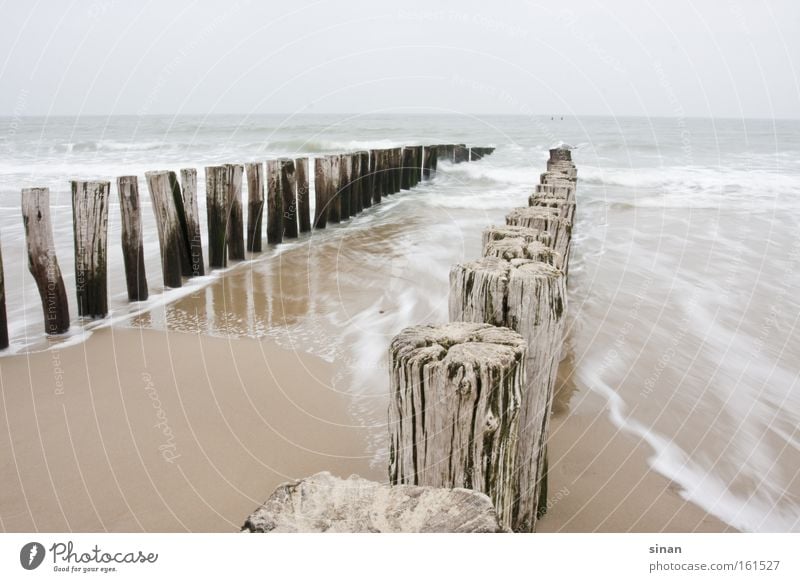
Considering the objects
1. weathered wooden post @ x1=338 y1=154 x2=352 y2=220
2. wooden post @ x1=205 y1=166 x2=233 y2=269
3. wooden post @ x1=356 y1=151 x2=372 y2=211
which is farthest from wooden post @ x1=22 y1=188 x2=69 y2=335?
wooden post @ x1=356 y1=151 x2=372 y2=211

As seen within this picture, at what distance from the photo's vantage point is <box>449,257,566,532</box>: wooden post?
8.34ft

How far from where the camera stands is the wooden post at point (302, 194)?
8344 millimetres

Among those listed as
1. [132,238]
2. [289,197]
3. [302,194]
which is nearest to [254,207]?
[289,197]

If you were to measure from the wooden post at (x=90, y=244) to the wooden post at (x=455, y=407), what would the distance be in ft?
12.8

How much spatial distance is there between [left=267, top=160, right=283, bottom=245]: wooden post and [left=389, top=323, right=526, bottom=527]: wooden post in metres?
6.03

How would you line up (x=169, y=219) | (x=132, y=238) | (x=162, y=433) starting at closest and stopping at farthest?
A: (x=162, y=433) → (x=132, y=238) → (x=169, y=219)

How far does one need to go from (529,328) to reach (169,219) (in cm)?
453

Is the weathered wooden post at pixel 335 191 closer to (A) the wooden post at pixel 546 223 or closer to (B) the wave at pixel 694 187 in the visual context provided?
(A) the wooden post at pixel 546 223

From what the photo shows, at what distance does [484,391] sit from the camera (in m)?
1.92

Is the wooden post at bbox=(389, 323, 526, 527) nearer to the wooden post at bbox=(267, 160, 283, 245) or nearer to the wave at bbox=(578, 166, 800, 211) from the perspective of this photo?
the wooden post at bbox=(267, 160, 283, 245)

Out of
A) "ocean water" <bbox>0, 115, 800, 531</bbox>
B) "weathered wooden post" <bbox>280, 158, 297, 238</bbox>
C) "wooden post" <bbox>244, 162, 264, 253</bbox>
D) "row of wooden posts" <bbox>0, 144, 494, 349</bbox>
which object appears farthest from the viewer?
"weathered wooden post" <bbox>280, 158, 297, 238</bbox>

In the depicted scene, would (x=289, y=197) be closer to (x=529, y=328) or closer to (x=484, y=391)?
(x=529, y=328)

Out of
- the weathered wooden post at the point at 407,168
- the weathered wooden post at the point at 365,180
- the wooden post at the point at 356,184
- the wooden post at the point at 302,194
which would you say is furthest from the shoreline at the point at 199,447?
the weathered wooden post at the point at 407,168
